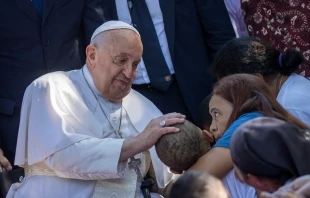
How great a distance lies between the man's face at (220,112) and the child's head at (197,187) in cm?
82

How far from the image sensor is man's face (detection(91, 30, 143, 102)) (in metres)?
4.97

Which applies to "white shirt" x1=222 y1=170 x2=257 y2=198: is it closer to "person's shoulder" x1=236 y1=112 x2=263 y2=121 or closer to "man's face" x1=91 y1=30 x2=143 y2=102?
"person's shoulder" x1=236 y1=112 x2=263 y2=121

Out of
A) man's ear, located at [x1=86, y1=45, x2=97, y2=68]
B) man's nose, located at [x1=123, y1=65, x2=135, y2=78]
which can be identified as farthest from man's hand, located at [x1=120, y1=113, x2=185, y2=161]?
man's ear, located at [x1=86, y1=45, x2=97, y2=68]

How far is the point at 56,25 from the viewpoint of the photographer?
19.0 ft

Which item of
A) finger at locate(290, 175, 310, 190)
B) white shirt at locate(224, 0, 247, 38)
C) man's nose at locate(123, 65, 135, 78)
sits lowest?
finger at locate(290, 175, 310, 190)

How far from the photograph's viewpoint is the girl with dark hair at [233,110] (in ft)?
14.0

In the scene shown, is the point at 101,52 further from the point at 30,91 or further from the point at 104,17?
the point at 104,17

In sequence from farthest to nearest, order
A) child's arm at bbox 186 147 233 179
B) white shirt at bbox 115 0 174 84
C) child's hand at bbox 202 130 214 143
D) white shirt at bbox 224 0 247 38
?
white shirt at bbox 224 0 247 38, white shirt at bbox 115 0 174 84, child's hand at bbox 202 130 214 143, child's arm at bbox 186 147 233 179

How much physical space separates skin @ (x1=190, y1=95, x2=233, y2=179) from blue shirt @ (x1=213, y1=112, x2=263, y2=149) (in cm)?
3

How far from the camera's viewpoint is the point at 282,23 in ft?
19.3

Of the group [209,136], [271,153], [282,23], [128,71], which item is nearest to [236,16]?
[282,23]

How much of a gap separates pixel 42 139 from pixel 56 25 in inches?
50.8

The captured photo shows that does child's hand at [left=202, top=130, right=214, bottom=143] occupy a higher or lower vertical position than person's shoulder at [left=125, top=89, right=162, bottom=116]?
lower

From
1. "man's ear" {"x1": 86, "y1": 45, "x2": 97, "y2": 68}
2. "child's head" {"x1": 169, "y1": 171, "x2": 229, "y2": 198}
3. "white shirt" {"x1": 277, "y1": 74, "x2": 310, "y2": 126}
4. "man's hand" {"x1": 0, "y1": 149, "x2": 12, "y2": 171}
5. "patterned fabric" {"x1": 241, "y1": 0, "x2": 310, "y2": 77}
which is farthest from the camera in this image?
"patterned fabric" {"x1": 241, "y1": 0, "x2": 310, "y2": 77}
